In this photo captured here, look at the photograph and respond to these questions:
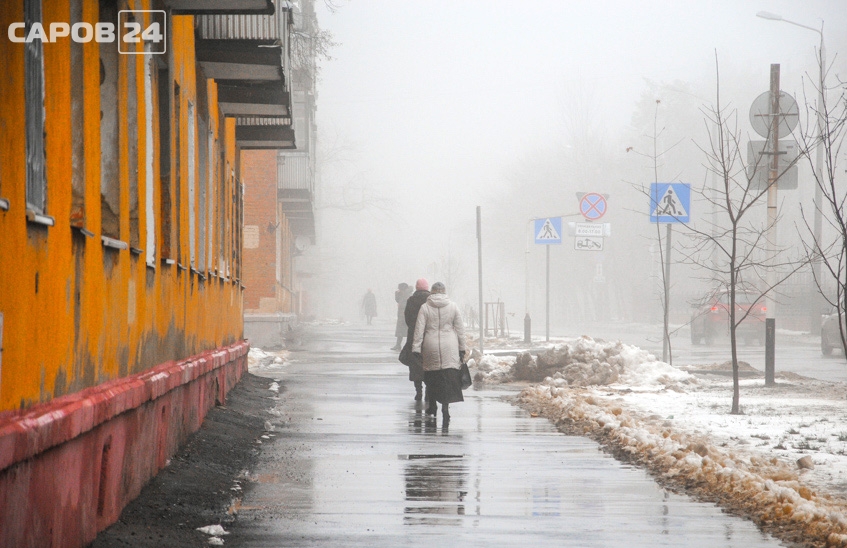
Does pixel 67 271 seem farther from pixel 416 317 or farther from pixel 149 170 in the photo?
pixel 416 317

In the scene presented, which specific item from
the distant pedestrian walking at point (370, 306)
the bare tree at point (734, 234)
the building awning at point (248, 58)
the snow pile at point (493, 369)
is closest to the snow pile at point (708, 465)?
the bare tree at point (734, 234)

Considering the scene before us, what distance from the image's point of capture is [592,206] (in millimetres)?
29922

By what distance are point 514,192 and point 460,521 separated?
92.7 metres

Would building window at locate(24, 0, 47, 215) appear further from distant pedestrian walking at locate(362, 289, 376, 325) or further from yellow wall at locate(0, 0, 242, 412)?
distant pedestrian walking at locate(362, 289, 376, 325)

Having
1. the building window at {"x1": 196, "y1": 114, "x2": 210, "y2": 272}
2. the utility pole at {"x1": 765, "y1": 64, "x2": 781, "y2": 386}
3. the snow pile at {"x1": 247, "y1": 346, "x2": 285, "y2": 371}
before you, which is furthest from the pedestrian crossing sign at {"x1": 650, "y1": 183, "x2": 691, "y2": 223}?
the building window at {"x1": 196, "y1": 114, "x2": 210, "y2": 272}

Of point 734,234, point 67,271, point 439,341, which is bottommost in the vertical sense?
point 439,341

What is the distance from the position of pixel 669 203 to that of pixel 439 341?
27.2 ft

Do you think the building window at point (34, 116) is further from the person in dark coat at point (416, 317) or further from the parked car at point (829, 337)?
the parked car at point (829, 337)

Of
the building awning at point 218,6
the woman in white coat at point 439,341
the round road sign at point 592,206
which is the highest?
the building awning at point 218,6

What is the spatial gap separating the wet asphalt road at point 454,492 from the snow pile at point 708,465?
227 mm

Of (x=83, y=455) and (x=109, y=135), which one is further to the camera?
(x=109, y=135)

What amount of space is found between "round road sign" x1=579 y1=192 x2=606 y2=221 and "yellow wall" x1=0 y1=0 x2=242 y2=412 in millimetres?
19972

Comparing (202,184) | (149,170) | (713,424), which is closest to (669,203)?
(713,424)

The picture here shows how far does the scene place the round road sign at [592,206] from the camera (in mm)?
29859
